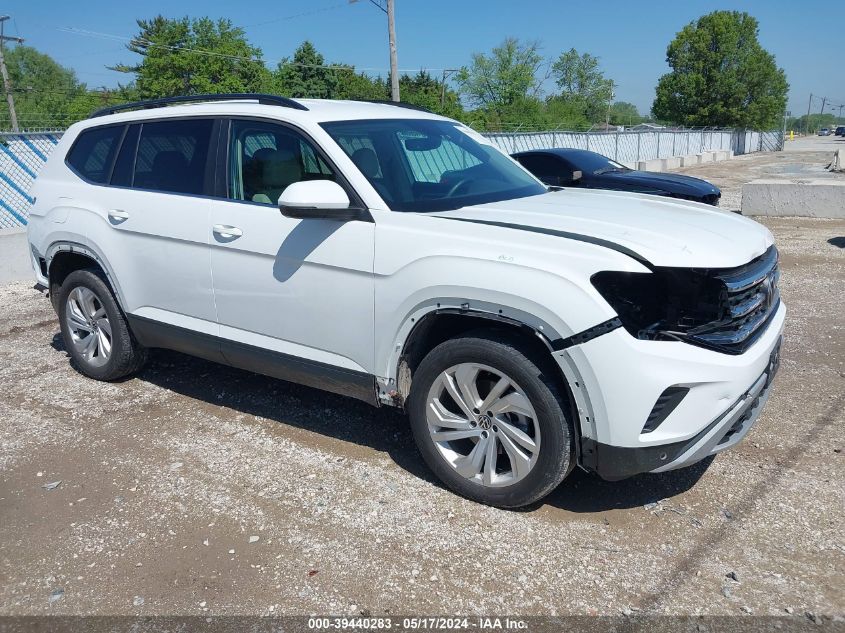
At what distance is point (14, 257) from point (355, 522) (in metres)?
7.47

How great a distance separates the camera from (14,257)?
879cm

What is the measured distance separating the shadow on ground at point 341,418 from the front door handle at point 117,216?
1288 mm

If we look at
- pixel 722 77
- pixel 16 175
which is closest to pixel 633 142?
pixel 16 175

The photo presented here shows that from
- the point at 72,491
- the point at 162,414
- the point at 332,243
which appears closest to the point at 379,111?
the point at 332,243

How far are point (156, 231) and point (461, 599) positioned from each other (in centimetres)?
291

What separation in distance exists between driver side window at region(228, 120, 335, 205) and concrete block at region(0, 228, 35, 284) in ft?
19.6

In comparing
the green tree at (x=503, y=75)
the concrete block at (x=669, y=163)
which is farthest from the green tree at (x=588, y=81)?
the concrete block at (x=669, y=163)

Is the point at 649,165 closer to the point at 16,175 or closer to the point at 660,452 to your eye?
the point at 16,175

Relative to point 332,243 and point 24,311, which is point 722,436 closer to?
point 332,243

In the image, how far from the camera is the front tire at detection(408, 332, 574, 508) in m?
3.04

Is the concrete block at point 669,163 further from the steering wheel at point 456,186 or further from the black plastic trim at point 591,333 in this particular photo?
the black plastic trim at point 591,333

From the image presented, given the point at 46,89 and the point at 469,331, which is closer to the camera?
the point at 469,331

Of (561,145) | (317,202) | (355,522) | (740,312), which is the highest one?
(317,202)

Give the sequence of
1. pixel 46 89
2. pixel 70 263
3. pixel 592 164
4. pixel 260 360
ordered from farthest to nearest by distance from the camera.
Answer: pixel 46 89 → pixel 592 164 → pixel 70 263 → pixel 260 360
